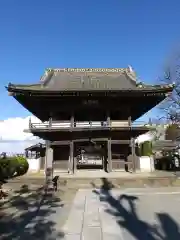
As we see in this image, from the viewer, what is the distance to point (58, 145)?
24156 millimetres

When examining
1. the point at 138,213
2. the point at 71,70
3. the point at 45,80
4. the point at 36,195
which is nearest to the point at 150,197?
the point at 138,213

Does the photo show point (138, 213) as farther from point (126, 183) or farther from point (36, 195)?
point (126, 183)

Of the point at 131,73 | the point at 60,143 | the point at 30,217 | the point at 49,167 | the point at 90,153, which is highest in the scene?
the point at 131,73

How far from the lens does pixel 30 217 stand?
9.84 metres

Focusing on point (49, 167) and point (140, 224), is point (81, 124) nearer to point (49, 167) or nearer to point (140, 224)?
point (49, 167)

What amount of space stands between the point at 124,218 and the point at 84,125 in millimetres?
14077

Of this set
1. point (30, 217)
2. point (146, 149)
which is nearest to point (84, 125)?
point (146, 149)

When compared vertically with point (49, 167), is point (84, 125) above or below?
above

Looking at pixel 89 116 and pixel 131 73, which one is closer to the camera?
pixel 89 116

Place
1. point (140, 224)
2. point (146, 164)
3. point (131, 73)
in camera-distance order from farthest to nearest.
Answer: point (131, 73), point (146, 164), point (140, 224)

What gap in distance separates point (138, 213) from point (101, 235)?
311cm

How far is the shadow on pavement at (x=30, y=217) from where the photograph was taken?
7570 millimetres

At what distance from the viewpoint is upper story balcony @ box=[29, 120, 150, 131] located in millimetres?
22328

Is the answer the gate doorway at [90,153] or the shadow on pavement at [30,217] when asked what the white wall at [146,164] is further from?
the shadow on pavement at [30,217]
